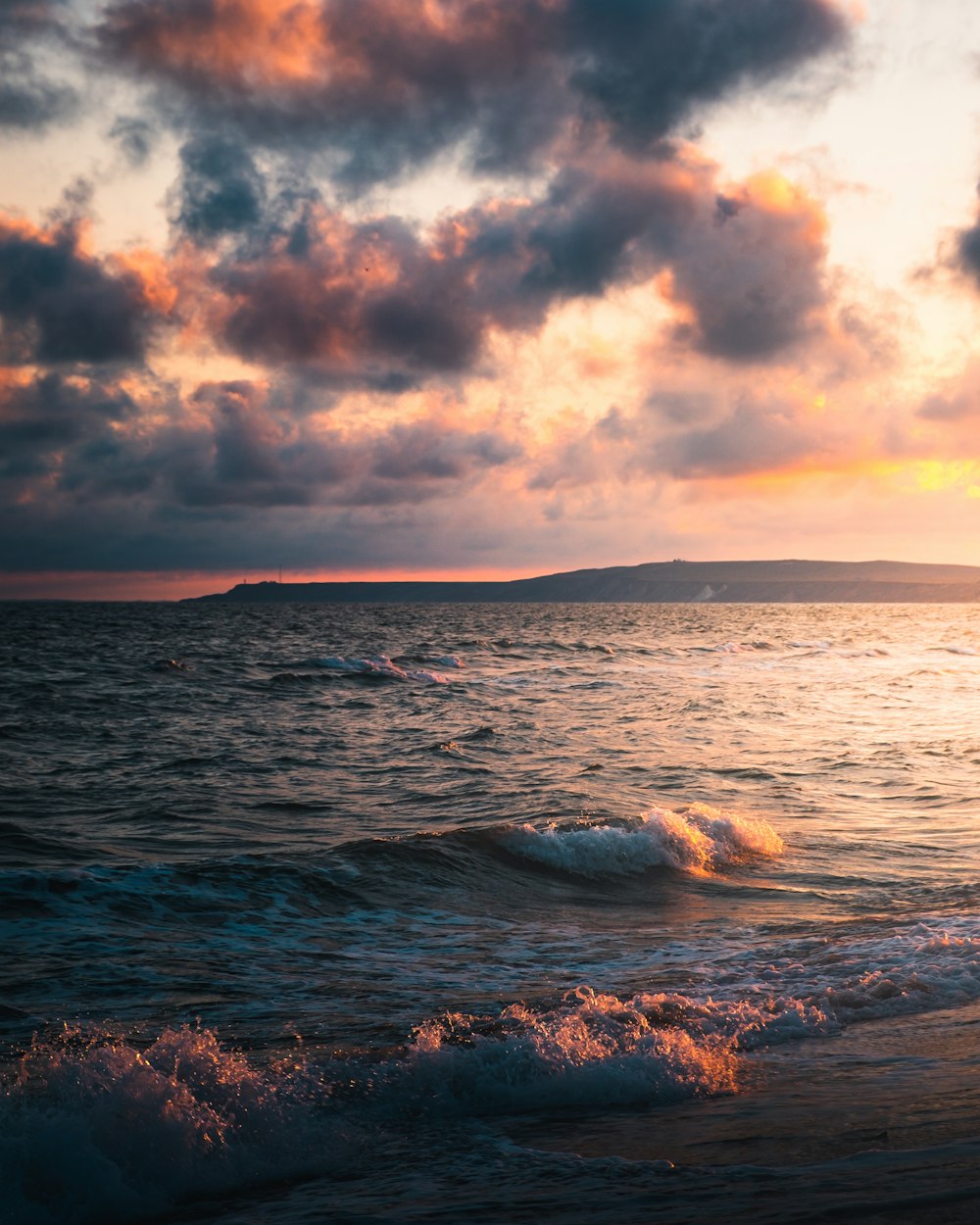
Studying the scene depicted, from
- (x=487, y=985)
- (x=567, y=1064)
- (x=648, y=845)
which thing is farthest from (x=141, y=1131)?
(x=648, y=845)

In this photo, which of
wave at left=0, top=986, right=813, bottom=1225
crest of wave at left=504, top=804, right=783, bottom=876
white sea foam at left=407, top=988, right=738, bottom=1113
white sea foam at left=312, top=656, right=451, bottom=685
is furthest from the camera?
white sea foam at left=312, top=656, right=451, bottom=685

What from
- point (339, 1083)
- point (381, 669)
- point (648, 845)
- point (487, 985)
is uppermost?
point (339, 1083)

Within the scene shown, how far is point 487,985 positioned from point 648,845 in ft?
18.0

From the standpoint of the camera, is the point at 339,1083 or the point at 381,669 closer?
the point at 339,1083

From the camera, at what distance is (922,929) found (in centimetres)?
888

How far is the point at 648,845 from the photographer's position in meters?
12.8

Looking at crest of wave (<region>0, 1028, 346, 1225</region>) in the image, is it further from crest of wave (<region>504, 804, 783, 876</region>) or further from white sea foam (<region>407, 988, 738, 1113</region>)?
crest of wave (<region>504, 804, 783, 876</region>)

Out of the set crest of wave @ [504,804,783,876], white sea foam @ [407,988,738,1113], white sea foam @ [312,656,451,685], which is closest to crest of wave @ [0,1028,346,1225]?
white sea foam @ [407,988,738,1113]

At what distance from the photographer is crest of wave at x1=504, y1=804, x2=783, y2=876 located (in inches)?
492

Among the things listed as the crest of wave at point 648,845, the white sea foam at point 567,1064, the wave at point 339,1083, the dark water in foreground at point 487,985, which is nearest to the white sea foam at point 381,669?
the dark water in foreground at point 487,985

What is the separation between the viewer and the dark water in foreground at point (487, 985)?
4.64 meters

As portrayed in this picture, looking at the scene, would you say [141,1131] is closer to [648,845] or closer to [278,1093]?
[278,1093]

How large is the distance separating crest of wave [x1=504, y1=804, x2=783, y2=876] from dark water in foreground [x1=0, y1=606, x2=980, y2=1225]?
0.05m

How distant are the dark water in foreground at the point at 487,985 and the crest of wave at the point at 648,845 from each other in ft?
0.16
